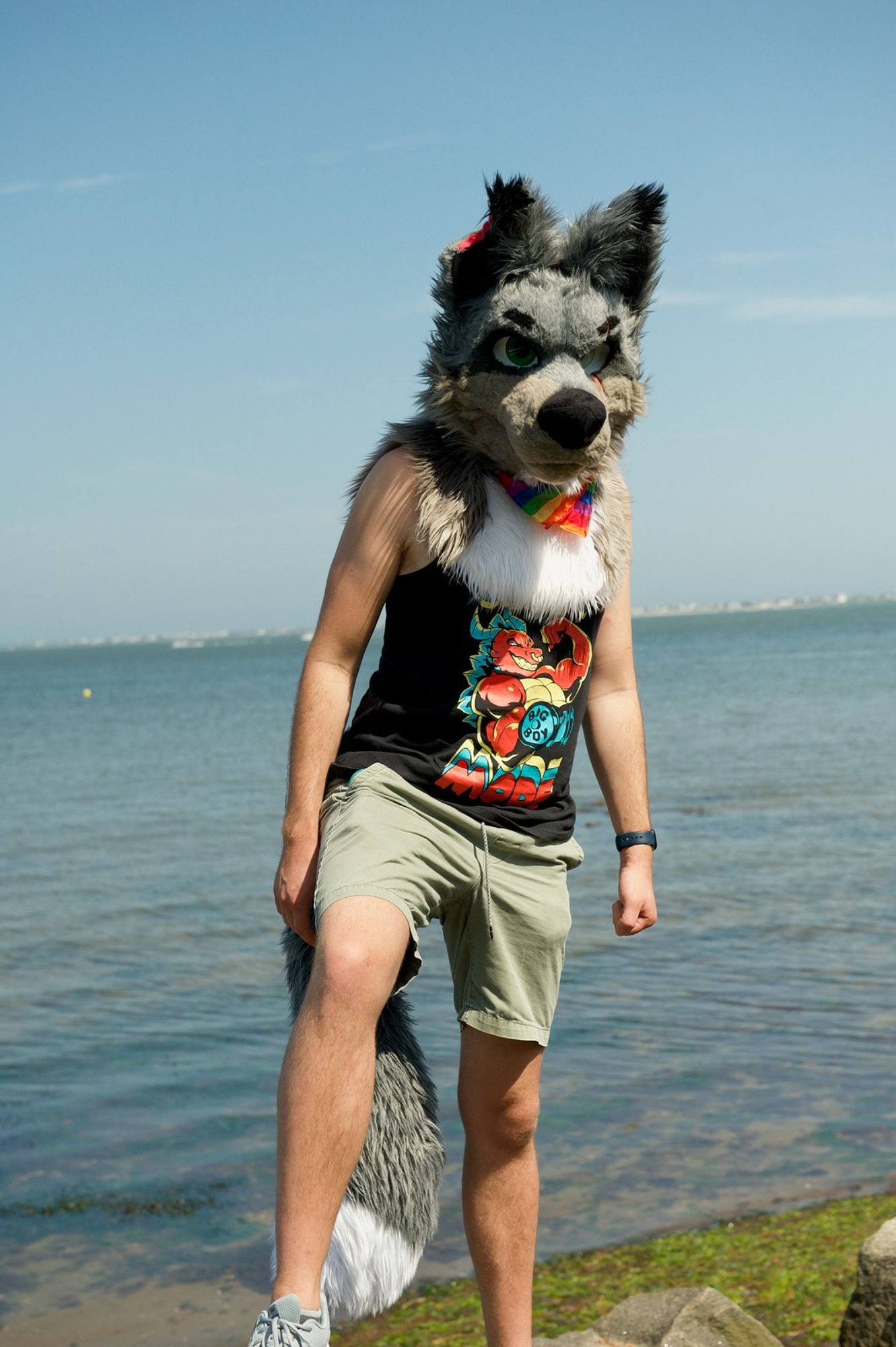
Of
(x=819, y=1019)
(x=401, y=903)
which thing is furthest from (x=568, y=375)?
(x=819, y=1019)

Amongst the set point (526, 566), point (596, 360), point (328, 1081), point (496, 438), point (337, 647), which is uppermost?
point (596, 360)

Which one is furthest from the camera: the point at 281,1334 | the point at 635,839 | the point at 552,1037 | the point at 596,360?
the point at 552,1037

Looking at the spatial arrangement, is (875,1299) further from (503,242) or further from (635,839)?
(503,242)

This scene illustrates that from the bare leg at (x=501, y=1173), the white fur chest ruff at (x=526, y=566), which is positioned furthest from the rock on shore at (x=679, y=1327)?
the white fur chest ruff at (x=526, y=566)

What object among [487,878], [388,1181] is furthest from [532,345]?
[388,1181]

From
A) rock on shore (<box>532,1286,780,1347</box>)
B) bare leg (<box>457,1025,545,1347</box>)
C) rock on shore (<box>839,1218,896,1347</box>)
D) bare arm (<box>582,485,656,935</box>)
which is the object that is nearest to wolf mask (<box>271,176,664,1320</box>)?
bare leg (<box>457,1025,545,1347</box>)

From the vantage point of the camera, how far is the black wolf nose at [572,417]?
7.76 feet

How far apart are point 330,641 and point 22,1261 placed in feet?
10.1

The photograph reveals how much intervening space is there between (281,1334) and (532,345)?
1.85 m

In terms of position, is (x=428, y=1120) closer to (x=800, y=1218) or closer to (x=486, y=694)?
(x=486, y=694)

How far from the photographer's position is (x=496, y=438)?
2.56 metres

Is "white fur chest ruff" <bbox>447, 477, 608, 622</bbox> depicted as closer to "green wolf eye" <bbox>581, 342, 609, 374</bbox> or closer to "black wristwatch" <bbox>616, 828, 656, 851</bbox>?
"green wolf eye" <bbox>581, 342, 609, 374</bbox>

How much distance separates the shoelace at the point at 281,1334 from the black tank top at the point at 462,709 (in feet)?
3.11

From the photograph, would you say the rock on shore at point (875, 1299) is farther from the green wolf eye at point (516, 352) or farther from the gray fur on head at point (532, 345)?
the green wolf eye at point (516, 352)
